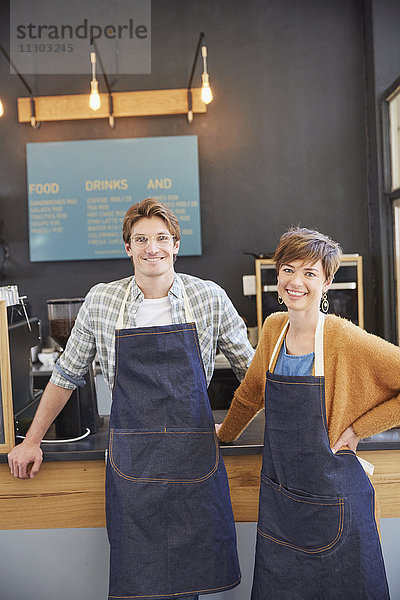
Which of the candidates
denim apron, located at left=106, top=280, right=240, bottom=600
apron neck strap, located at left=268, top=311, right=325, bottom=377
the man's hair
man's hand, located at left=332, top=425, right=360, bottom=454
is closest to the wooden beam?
the man's hair

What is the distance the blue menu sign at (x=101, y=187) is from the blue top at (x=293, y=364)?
2.43 metres

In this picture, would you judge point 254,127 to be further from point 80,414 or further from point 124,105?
point 80,414

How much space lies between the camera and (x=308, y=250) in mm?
1347

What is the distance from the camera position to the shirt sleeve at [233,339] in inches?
66.5

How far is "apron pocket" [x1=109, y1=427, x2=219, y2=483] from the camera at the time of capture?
148cm

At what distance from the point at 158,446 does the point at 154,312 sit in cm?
39

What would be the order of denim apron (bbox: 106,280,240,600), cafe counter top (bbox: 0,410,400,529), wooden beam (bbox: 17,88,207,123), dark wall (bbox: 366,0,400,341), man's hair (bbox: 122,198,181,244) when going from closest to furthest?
denim apron (bbox: 106,280,240,600)
man's hair (bbox: 122,198,181,244)
cafe counter top (bbox: 0,410,400,529)
dark wall (bbox: 366,0,400,341)
wooden beam (bbox: 17,88,207,123)

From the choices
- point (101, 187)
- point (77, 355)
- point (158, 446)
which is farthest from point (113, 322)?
point (101, 187)

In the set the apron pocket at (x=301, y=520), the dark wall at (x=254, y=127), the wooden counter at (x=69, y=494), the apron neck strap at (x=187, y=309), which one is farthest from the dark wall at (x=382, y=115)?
the apron pocket at (x=301, y=520)

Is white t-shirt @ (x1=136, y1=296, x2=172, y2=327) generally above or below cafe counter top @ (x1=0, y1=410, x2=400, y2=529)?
above

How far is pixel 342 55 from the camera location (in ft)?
12.6

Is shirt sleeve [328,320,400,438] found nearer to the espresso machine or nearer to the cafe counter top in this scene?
the cafe counter top

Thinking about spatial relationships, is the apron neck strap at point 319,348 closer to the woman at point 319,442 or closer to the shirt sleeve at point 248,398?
the woman at point 319,442

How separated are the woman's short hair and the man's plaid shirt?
33 centimetres
